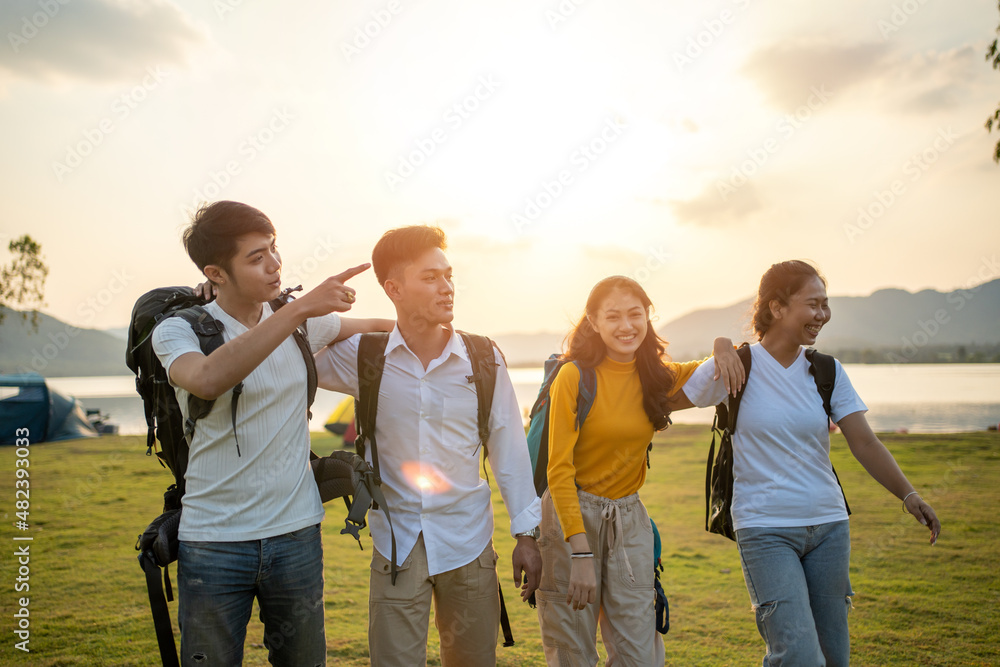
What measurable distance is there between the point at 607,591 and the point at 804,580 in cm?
104

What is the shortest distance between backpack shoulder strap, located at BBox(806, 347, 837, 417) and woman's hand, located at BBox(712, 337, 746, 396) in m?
0.43

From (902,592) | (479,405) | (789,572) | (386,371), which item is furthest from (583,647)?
(902,592)

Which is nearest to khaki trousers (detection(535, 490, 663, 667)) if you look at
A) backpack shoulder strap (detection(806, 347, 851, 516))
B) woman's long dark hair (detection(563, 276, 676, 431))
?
woman's long dark hair (detection(563, 276, 676, 431))

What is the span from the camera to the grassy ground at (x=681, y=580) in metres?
5.28

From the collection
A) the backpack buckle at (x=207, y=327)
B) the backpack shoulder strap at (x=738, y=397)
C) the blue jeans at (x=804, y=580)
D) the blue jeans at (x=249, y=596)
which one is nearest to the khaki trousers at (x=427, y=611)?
the blue jeans at (x=249, y=596)

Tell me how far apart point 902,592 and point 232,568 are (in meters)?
6.91

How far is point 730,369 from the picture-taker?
3564 millimetres

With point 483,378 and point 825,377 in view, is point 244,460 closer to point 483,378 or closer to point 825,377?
point 483,378

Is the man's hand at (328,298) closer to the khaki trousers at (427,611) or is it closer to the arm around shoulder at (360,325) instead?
the arm around shoulder at (360,325)

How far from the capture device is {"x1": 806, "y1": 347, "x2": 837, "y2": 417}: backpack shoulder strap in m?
3.65

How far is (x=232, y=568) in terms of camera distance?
245 cm

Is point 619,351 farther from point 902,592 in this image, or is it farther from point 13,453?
point 13,453

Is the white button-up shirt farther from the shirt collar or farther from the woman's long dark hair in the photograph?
the woman's long dark hair

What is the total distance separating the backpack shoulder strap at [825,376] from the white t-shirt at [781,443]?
3cm
